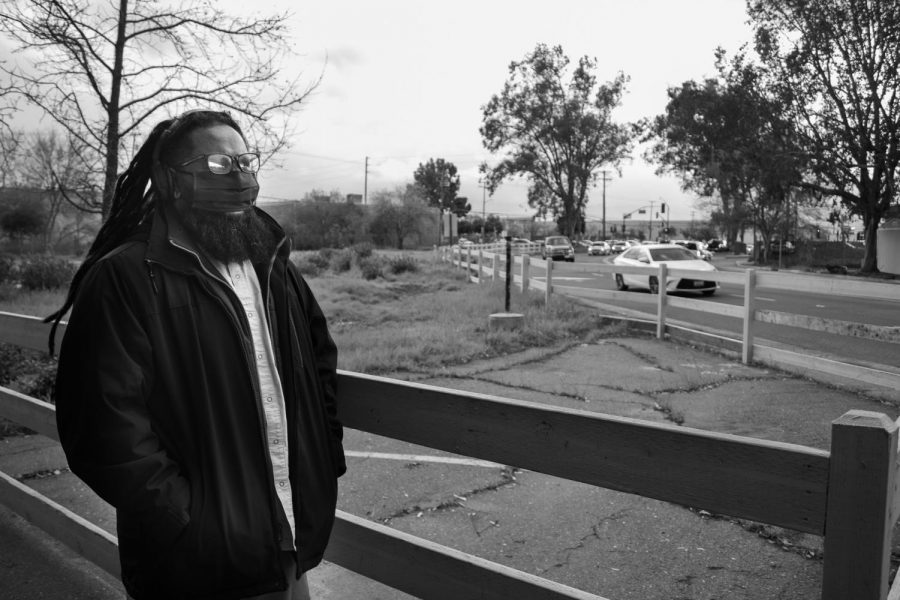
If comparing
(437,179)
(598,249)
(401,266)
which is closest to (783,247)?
(598,249)

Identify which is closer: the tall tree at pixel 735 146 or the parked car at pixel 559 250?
the tall tree at pixel 735 146

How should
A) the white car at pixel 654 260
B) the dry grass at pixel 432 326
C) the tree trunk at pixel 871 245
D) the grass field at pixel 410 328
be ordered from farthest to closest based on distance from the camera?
the tree trunk at pixel 871 245 < the white car at pixel 654 260 < the dry grass at pixel 432 326 < the grass field at pixel 410 328

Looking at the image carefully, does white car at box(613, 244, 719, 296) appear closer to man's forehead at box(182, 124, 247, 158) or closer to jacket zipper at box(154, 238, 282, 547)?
man's forehead at box(182, 124, 247, 158)

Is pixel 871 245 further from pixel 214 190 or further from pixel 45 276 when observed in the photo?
pixel 214 190

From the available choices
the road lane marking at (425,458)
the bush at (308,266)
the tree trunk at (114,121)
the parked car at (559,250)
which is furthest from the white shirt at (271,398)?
the parked car at (559,250)

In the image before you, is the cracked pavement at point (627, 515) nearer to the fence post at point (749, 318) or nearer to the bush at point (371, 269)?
the fence post at point (749, 318)

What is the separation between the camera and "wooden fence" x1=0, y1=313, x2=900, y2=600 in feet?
4.71

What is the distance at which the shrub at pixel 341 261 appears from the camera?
28.2m

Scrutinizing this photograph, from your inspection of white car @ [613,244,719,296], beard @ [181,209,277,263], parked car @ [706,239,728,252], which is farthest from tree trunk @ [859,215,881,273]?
parked car @ [706,239,728,252]

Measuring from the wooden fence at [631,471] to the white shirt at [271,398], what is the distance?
1.55ft

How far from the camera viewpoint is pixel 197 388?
5.85 feet

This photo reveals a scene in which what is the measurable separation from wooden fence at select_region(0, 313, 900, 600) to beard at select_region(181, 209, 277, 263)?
1.97 ft

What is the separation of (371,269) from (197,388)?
23.8 meters

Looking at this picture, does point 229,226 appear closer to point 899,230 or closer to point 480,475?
point 480,475
